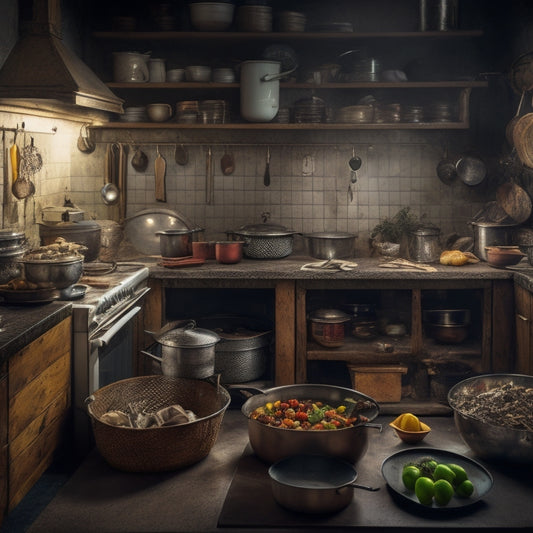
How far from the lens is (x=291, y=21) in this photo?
15.8 feet

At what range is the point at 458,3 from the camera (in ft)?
16.1

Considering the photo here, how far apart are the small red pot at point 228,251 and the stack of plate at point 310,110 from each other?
3.34 ft

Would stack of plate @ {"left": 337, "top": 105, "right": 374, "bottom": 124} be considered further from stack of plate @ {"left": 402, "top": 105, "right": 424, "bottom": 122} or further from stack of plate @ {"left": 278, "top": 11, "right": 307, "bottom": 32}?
stack of plate @ {"left": 278, "top": 11, "right": 307, "bottom": 32}

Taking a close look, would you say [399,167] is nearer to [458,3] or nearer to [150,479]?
[458,3]

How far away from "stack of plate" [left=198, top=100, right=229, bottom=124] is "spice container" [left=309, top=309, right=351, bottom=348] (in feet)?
5.09

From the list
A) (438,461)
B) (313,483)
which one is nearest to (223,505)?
(313,483)

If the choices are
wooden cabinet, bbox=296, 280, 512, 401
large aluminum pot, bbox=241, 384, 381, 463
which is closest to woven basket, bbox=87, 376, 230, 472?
large aluminum pot, bbox=241, 384, 381, 463

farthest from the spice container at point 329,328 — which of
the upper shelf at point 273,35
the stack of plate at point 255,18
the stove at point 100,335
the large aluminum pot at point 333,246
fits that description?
the stack of plate at point 255,18

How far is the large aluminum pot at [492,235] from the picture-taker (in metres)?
4.54

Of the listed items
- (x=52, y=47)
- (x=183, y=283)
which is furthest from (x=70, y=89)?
(x=183, y=283)

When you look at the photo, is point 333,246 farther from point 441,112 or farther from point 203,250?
point 441,112

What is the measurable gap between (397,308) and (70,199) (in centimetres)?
250

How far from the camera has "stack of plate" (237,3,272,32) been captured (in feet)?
15.7

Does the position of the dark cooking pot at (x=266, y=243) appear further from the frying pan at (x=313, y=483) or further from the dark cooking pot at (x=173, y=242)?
the frying pan at (x=313, y=483)
